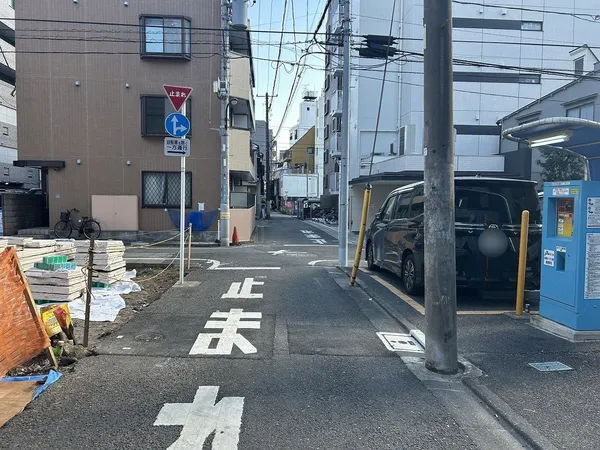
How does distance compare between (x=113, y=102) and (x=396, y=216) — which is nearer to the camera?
(x=396, y=216)

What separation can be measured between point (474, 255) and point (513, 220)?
900 mm

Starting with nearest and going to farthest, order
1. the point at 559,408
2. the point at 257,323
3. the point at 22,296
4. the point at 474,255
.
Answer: the point at 559,408 → the point at 22,296 → the point at 257,323 → the point at 474,255

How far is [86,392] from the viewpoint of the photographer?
12.6ft

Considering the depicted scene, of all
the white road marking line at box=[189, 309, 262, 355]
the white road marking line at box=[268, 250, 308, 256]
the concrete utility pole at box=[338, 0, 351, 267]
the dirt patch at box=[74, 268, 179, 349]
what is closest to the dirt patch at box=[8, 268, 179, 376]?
the dirt patch at box=[74, 268, 179, 349]

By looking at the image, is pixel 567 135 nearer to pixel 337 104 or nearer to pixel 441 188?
pixel 441 188

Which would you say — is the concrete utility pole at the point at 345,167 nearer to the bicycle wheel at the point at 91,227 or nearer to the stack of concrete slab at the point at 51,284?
the stack of concrete slab at the point at 51,284

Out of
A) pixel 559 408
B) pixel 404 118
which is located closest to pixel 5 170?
pixel 404 118

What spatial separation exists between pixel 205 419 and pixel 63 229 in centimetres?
1604

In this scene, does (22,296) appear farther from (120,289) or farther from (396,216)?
(396,216)

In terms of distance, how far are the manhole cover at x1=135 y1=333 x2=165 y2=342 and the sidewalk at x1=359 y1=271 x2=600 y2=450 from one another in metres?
3.18

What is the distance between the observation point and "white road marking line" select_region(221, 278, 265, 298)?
769 cm

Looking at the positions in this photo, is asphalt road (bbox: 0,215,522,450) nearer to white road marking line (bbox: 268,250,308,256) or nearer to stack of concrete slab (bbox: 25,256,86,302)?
stack of concrete slab (bbox: 25,256,86,302)

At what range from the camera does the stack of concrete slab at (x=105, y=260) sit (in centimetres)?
761

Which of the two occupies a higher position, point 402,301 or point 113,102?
point 113,102
